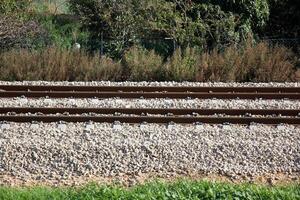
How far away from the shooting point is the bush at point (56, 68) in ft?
53.2

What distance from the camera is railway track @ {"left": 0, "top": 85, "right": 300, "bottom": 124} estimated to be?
11.7 metres

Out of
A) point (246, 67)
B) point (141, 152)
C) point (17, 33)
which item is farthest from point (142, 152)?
point (17, 33)

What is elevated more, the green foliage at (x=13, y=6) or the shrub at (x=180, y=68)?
the green foliage at (x=13, y=6)

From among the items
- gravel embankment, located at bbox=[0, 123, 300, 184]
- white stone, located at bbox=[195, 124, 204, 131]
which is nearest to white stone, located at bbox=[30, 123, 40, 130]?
gravel embankment, located at bbox=[0, 123, 300, 184]

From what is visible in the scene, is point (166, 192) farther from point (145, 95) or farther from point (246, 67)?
point (246, 67)

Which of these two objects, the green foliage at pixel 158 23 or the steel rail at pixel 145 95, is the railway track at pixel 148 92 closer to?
the steel rail at pixel 145 95

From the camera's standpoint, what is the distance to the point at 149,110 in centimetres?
1243

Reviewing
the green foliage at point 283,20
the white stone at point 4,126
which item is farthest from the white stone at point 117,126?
the green foliage at point 283,20

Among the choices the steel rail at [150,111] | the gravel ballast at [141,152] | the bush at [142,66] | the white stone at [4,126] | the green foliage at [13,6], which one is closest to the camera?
the gravel ballast at [141,152]

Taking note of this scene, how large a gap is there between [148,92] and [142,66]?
8.68 ft

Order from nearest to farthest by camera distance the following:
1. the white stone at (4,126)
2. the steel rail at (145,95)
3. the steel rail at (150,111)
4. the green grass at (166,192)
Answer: the green grass at (166,192), the white stone at (4,126), the steel rail at (150,111), the steel rail at (145,95)

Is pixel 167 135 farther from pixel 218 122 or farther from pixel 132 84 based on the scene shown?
pixel 132 84

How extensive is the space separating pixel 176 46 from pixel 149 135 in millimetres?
8861

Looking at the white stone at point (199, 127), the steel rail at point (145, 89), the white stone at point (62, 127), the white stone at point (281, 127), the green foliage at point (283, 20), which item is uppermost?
the green foliage at point (283, 20)
